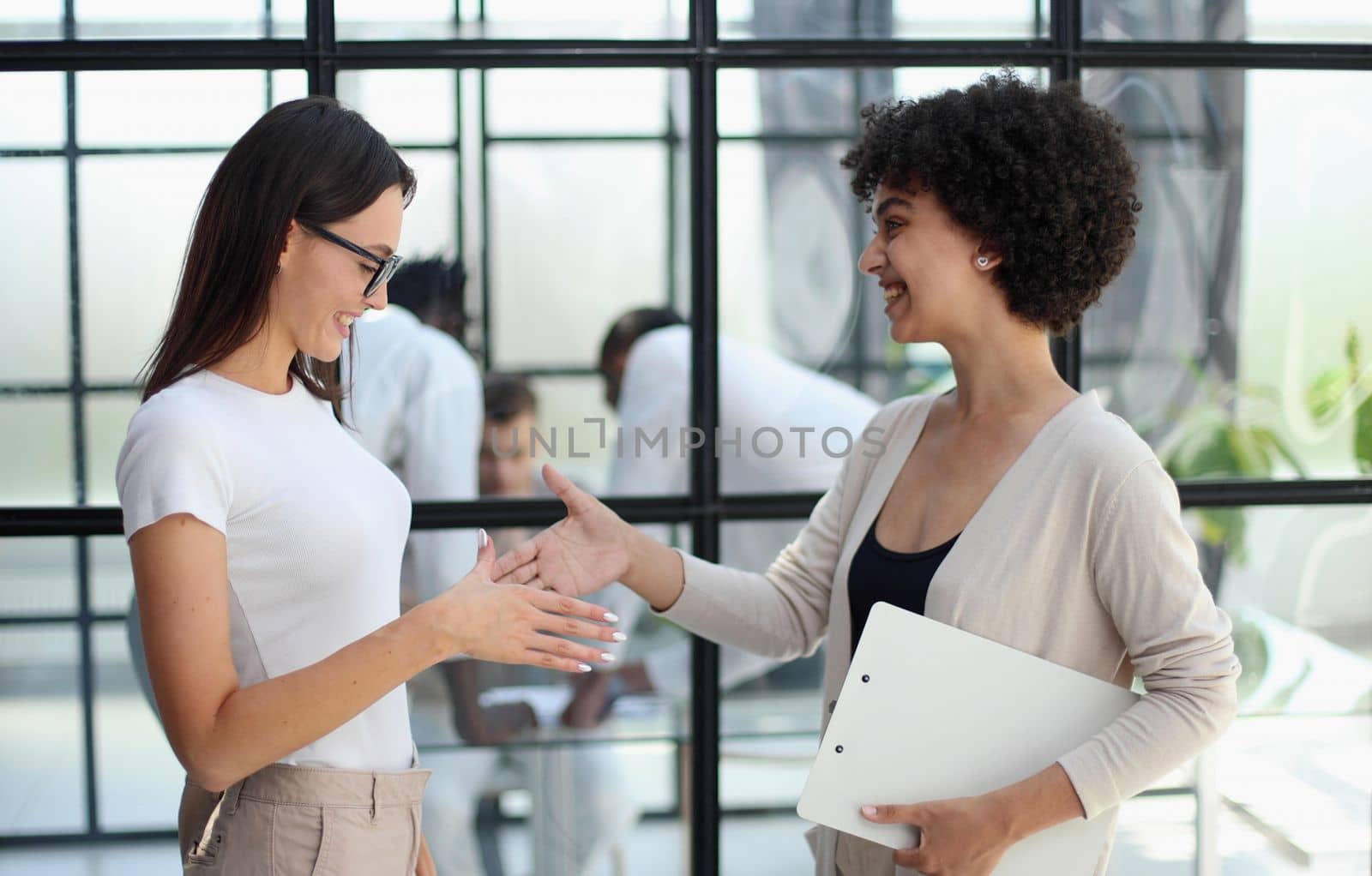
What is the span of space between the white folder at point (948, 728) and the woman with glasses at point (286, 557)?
14.2 inches

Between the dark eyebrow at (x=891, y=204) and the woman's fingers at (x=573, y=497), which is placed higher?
the dark eyebrow at (x=891, y=204)

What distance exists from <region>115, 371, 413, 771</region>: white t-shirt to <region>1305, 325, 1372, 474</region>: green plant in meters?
2.10

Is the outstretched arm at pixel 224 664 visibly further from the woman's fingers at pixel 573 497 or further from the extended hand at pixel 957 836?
the extended hand at pixel 957 836

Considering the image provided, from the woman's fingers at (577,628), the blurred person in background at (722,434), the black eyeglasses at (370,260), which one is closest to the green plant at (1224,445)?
the blurred person in background at (722,434)

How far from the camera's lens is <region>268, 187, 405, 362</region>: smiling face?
5.17 feet

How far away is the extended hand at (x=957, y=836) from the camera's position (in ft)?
5.09

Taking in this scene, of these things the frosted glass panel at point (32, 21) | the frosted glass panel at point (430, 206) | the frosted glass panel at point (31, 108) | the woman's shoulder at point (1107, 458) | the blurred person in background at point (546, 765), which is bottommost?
the blurred person in background at point (546, 765)

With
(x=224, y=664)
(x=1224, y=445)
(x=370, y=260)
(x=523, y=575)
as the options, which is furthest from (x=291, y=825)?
(x=1224, y=445)

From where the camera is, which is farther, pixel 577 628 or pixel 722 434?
pixel 722 434

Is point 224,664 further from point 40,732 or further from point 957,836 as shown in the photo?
point 40,732

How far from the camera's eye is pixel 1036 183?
1673 millimetres

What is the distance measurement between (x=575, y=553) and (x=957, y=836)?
713mm

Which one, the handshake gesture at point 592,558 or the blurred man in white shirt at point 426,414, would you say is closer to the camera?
the handshake gesture at point 592,558

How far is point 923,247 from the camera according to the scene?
68.9 inches
